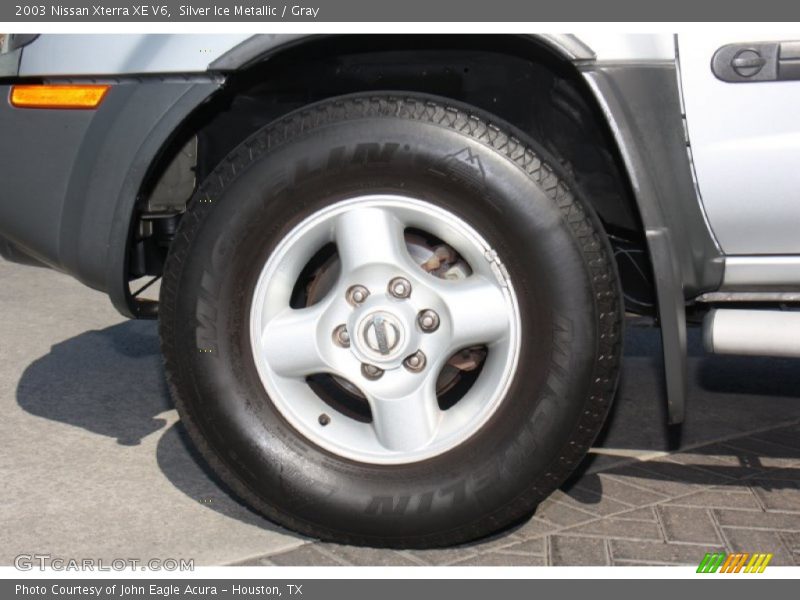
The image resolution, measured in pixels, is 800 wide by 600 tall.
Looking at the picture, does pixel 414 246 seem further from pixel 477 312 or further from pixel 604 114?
pixel 604 114

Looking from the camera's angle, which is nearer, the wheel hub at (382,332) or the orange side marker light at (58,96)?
the wheel hub at (382,332)

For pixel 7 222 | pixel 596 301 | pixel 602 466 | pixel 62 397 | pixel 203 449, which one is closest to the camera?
pixel 596 301

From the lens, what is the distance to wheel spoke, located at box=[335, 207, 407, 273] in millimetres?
2900

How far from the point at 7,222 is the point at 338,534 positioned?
1224 mm

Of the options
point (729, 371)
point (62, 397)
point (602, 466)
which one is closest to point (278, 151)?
point (602, 466)

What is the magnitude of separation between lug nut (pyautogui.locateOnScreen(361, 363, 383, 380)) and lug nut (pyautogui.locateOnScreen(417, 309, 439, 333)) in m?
0.15

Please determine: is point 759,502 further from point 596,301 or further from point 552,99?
point 552,99

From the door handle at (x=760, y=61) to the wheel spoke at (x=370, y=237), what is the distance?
0.84 metres

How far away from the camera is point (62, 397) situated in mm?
4301

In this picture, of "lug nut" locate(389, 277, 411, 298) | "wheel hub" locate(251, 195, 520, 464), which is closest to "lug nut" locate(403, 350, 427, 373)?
"wheel hub" locate(251, 195, 520, 464)

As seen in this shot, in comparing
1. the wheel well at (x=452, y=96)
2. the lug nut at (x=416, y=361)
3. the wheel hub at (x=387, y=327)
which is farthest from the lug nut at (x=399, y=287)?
the wheel well at (x=452, y=96)

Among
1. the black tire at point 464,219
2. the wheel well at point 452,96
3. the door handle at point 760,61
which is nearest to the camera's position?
the door handle at point 760,61

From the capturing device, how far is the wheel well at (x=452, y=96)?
9.96 ft

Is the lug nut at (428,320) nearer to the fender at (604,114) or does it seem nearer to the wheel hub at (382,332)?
the wheel hub at (382,332)
